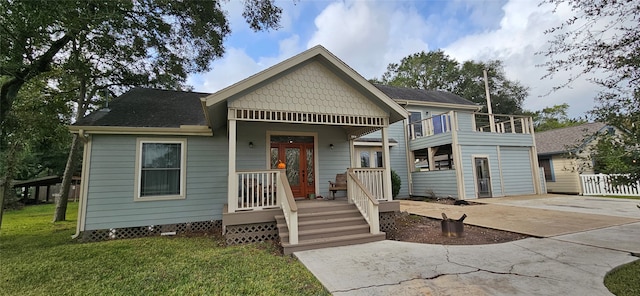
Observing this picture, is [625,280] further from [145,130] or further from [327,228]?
[145,130]

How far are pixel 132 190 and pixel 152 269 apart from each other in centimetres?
367

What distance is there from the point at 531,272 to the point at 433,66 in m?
29.0

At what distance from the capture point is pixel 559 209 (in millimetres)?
8867

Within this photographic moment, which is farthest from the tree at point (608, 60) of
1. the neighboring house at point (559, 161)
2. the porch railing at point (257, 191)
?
the neighboring house at point (559, 161)

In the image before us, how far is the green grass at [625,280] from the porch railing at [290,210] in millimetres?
4504

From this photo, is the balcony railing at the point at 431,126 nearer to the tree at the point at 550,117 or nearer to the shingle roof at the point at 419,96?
the shingle roof at the point at 419,96

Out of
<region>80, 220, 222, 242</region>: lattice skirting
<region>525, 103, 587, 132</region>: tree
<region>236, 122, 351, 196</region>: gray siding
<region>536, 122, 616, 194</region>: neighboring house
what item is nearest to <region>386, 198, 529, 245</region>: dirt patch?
<region>236, 122, 351, 196</region>: gray siding

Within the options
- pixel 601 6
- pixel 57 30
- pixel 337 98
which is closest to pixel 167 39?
pixel 57 30

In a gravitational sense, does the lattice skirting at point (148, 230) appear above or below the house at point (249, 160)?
below

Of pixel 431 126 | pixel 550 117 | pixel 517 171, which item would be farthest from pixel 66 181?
pixel 550 117

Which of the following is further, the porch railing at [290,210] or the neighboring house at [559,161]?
the neighboring house at [559,161]

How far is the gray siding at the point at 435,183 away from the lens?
12609mm

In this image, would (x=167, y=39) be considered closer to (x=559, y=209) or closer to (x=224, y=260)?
(x=224, y=260)

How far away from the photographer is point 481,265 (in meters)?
4.02
